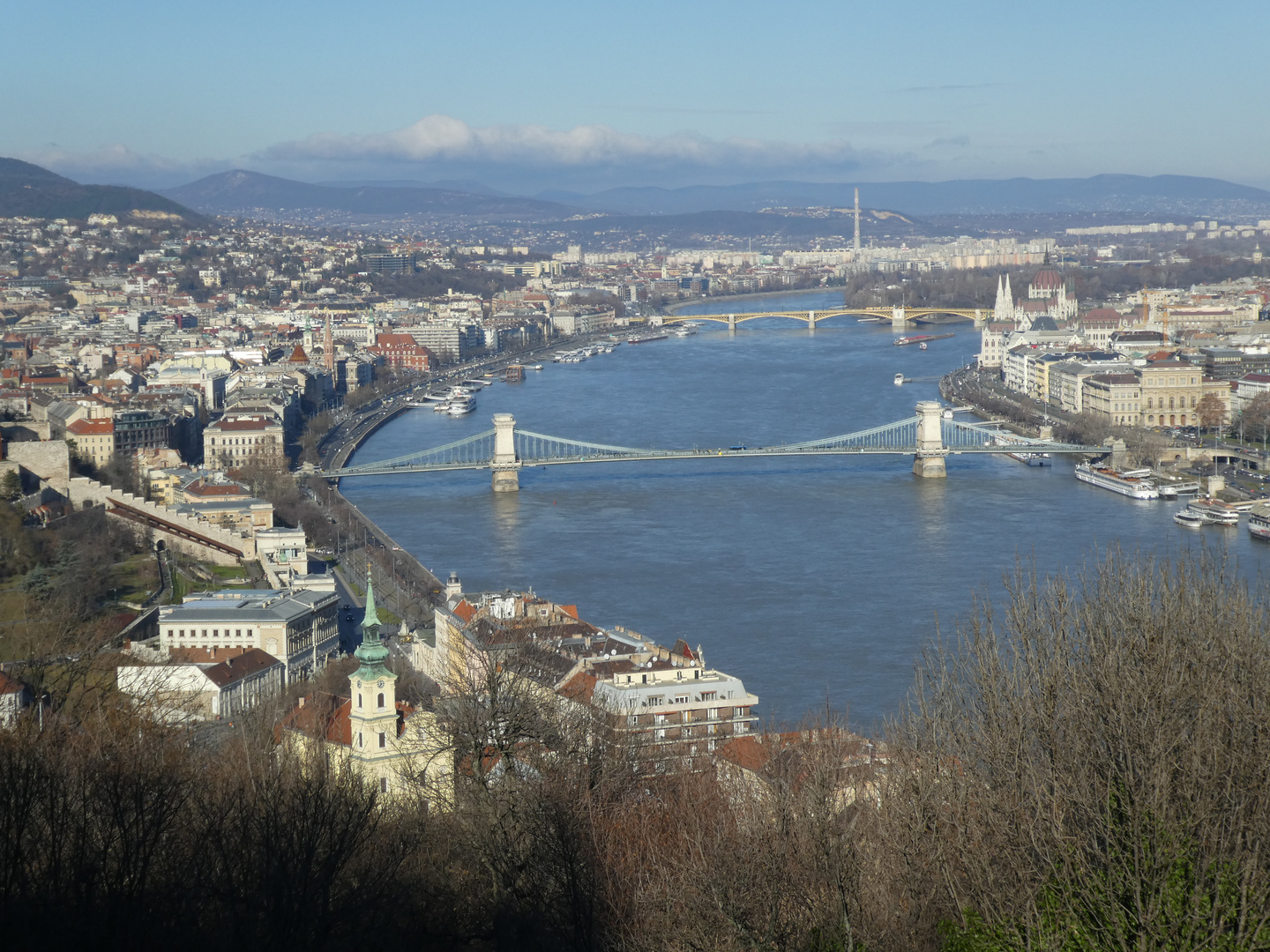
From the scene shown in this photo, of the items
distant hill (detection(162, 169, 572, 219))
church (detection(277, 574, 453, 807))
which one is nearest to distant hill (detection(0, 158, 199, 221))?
church (detection(277, 574, 453, 807))

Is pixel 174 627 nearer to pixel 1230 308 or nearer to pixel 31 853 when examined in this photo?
pixel 31 853

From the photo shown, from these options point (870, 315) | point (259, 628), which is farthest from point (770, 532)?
point (870, 315)

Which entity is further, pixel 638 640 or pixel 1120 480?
pixel 1120 480

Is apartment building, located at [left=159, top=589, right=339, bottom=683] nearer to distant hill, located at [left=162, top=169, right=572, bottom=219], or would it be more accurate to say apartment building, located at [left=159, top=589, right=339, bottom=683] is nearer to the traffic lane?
the traffic lane

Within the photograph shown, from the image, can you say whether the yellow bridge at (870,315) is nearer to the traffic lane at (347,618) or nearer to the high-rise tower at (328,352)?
the high-rise tower at (328,352)

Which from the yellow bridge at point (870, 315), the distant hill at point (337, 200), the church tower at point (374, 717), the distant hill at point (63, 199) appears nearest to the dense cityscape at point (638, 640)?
the church tower at point (374, 717)

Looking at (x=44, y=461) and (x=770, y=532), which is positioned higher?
(x=44, y=461)

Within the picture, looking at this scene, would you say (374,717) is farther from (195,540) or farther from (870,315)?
(870,315)
